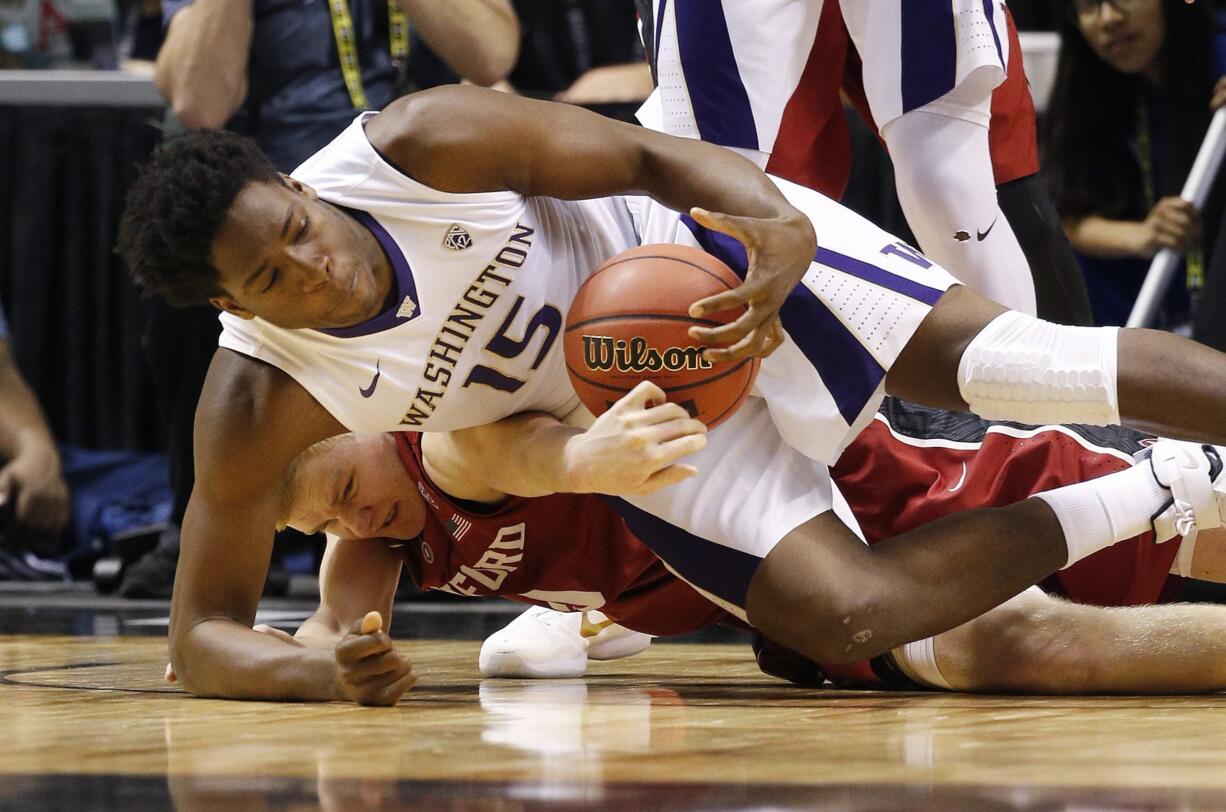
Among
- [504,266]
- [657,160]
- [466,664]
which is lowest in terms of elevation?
[466,664]

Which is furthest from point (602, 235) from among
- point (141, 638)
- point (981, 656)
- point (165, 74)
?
point (165, 74)

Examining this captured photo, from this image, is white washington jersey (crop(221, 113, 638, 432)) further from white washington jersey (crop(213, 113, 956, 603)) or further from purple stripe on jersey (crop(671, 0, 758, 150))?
purple stripe on jersey (crop(671, 0, 758, 150))

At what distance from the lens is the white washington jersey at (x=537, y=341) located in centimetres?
242

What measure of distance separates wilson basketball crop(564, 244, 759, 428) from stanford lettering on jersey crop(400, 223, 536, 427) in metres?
0.16

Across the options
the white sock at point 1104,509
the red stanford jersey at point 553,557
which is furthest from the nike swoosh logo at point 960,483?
the red stanford jersey at point 553,557

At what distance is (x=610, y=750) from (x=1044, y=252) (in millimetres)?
1857

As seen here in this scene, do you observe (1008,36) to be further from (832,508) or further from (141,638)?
(141,638)

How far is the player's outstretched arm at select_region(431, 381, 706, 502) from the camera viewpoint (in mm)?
2154

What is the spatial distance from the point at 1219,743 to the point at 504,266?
1.21 metres

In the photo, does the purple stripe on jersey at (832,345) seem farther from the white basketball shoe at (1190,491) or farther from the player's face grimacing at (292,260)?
the player's face grimacing at (292,260)

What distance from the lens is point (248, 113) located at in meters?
4.51

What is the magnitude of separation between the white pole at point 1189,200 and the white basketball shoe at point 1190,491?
2.09m

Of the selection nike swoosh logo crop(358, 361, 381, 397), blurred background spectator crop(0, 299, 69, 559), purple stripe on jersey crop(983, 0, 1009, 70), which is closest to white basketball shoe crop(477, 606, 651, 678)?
nike swoosh logo crop(358, 361, 381, 397)

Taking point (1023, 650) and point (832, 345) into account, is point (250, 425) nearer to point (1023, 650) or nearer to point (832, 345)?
point (832, 345)
